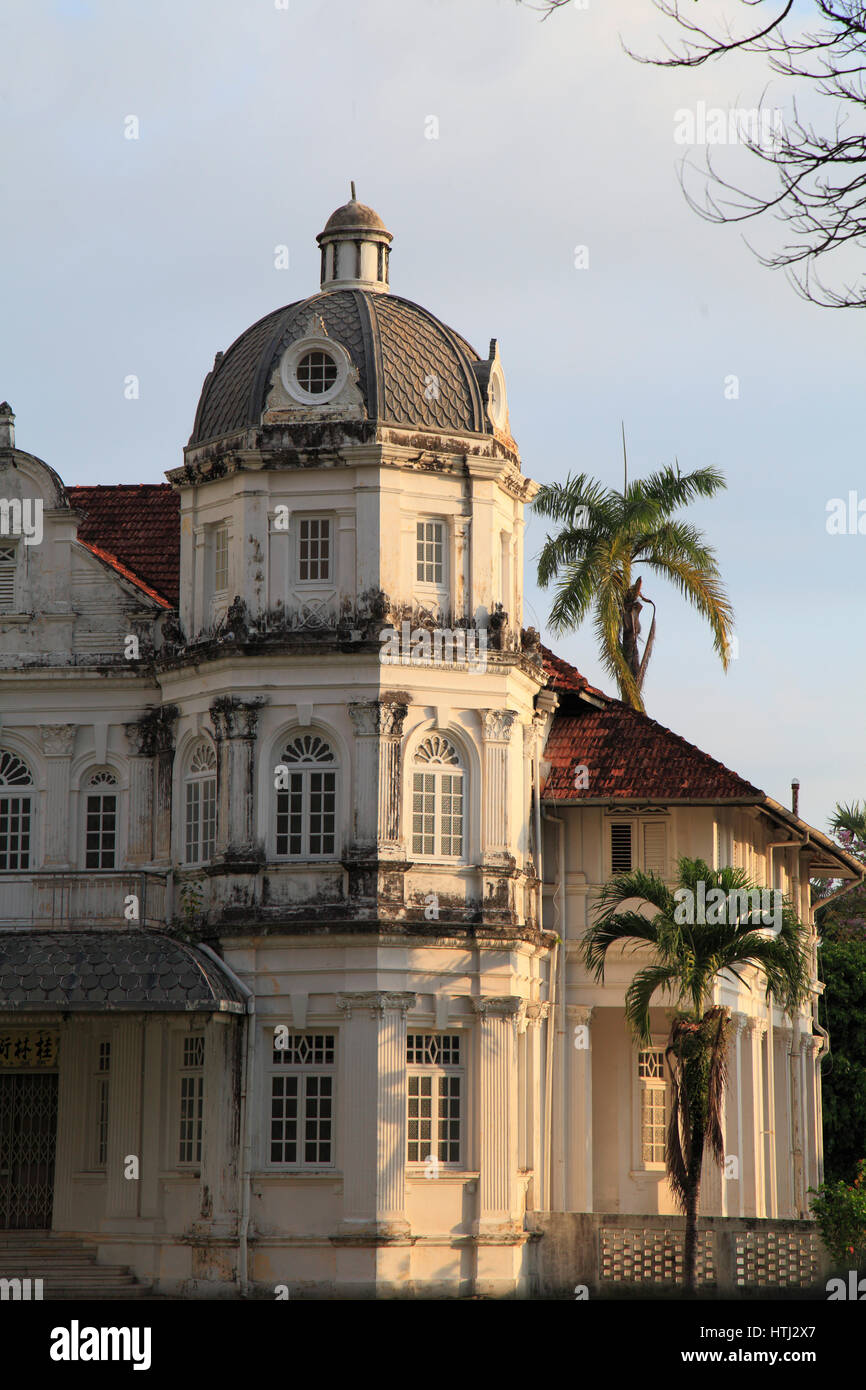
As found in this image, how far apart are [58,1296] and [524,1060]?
25.6ft

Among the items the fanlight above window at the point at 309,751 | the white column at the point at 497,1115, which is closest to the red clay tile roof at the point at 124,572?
the fanlight above window at the point at 309,751

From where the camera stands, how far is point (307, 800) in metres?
33.4

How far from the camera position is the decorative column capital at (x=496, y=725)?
33.9 m

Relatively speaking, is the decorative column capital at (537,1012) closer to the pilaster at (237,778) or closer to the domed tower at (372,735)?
the domed tower at (372,735)

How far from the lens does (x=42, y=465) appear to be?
36.1 meters

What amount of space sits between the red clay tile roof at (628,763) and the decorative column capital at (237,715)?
5.52 m

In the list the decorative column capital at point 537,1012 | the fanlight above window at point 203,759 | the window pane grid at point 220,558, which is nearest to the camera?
the fanlight above window at point 203,759

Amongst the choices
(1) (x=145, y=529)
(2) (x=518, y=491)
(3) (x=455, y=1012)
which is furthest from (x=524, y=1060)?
(1) (x=145, y=529)

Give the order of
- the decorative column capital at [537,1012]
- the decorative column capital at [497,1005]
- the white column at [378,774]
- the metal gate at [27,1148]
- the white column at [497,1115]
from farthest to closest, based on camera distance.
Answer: the decorative column capital at [537,1012], the metal gate at [27,1148], the decorative column capital at [497,1005], the white column at [378,774], the white column at [497,1115]

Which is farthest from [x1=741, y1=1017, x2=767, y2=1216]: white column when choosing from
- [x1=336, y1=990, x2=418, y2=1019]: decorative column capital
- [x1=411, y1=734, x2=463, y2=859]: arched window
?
[x1=336, y1=990, x2=418, y2=1019]: decorative column capital

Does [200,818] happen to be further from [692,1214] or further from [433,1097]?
[692,1214]

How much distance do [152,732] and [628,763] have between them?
26.2 ft
